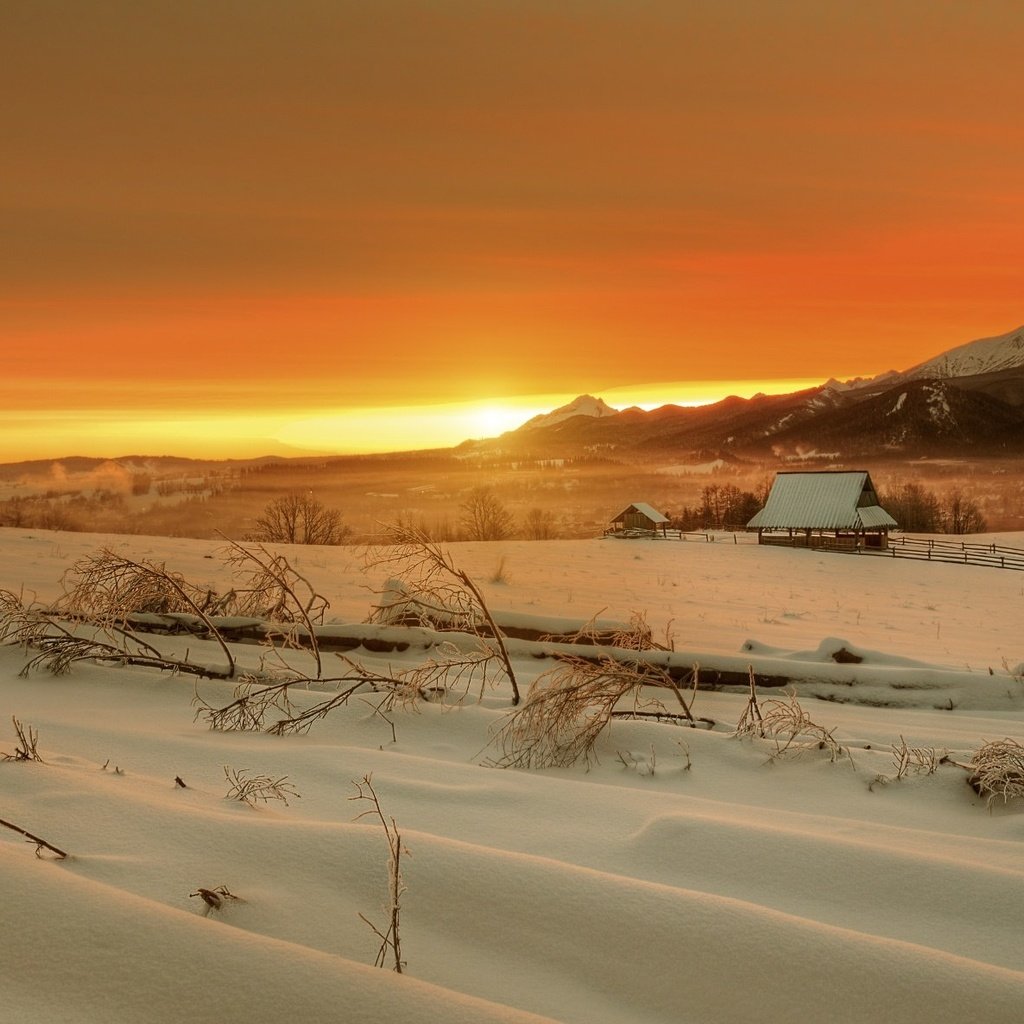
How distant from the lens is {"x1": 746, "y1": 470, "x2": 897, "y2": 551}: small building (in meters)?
40.8

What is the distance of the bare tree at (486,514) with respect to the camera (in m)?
52.3

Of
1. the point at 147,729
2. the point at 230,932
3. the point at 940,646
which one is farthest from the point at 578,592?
the point at 230,932

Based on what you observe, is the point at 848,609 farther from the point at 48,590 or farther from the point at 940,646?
the point at 48,590

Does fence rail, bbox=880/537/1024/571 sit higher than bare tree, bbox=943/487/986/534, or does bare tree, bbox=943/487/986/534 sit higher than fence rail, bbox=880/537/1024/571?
fence rail, bbox=880/537/1024/571

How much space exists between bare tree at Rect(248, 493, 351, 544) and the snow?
35.2 metres

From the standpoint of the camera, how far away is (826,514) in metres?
41.4

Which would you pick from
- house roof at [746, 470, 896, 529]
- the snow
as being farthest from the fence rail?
A: the snow

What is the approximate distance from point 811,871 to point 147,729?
3.94 meters

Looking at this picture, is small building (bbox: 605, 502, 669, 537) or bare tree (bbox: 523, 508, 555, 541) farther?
bare tree (bbox: 523, 508, 555, 541)

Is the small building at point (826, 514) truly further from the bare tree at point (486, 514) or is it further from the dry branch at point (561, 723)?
the dry branch at point (561, 723)

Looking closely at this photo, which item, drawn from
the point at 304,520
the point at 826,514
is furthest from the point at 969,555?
the point at 304,520

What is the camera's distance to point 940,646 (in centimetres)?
1466

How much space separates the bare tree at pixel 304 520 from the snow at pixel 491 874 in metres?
35.2

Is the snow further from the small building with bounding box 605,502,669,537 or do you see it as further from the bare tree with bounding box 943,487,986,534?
the bare tree with bounding box 943,487,986,534
